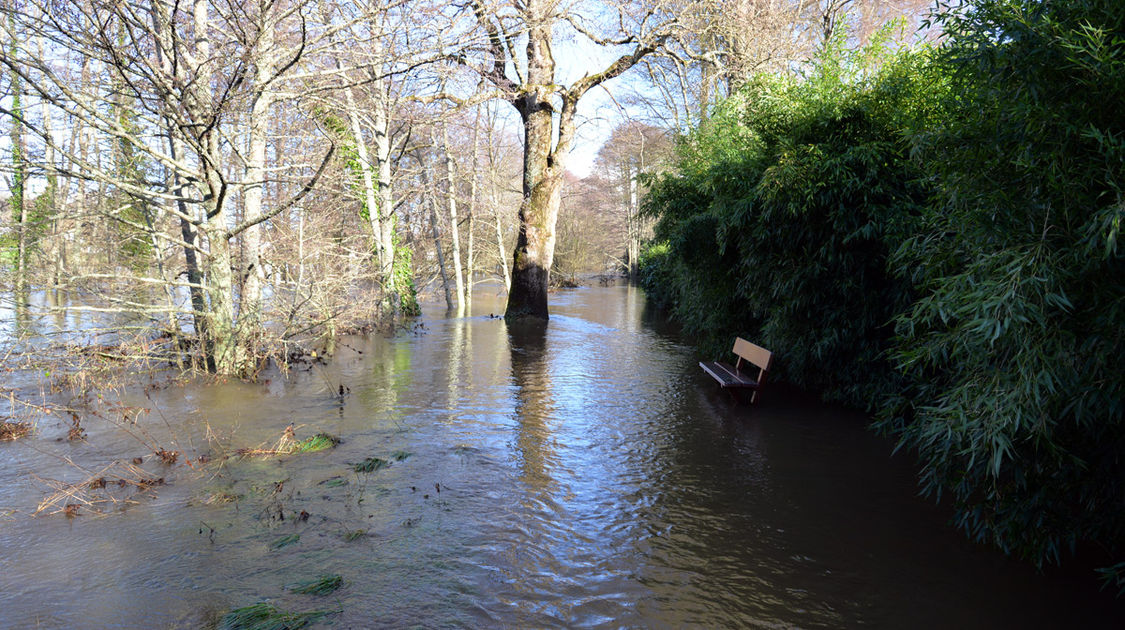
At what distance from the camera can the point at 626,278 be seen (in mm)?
41938

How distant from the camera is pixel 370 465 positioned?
5.61 m

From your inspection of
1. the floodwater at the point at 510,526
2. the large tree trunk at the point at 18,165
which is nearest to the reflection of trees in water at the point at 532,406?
the floodwater at the point at 510,526

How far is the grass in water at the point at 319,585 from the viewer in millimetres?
3523

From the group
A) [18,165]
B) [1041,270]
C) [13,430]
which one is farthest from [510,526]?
[18,165]

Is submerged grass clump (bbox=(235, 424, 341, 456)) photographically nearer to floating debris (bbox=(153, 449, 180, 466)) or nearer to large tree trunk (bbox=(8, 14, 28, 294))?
floating debris (bbox=(153, 449, 180, 466))

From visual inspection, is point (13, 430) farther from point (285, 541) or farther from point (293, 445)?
point (285, 541)

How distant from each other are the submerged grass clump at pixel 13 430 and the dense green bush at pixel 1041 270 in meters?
7.99

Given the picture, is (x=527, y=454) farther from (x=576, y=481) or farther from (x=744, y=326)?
(x=744, y=326)

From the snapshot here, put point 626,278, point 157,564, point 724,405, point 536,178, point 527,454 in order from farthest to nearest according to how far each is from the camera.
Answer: point 626,278
point 536,178
point 724,405
point 527,454
point 157,564

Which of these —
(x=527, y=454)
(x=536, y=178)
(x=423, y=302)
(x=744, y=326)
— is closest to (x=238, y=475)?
(x=527, y=454)

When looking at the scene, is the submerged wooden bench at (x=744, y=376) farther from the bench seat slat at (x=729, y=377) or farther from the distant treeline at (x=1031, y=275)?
the distant treeline at (x=1031, y=275)

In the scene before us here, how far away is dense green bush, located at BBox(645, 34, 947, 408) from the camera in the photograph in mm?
6672

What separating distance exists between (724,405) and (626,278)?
3416cm

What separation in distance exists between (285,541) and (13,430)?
4.45 meters
